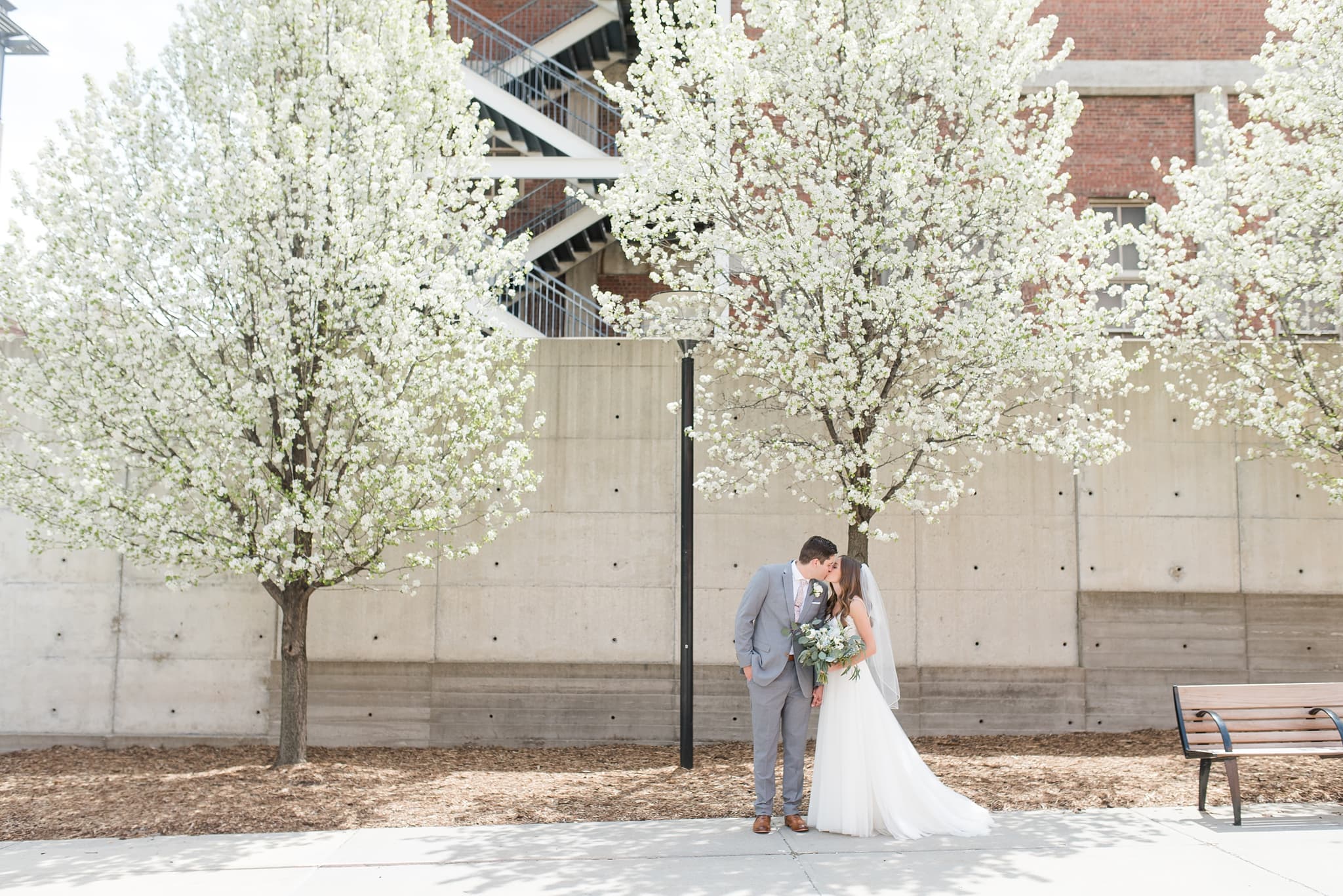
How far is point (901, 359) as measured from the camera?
908 centimetres

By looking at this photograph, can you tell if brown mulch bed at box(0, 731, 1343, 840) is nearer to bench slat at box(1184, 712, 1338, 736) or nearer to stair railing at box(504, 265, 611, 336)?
bench slat at box(1184, 712, 1338, 736)

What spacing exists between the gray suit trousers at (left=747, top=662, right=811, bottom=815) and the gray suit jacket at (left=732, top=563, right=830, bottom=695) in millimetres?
77

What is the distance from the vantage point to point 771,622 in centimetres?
698

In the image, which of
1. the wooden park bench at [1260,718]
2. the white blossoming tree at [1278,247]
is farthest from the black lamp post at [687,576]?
the white blossoming tree at [1278,247]

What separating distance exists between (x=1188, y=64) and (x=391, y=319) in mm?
14654

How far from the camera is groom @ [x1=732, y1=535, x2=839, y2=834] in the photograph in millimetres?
6879

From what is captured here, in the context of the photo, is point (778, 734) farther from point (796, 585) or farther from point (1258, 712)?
point (1258, 712)

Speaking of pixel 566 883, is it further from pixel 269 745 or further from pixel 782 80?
pixel 782 80

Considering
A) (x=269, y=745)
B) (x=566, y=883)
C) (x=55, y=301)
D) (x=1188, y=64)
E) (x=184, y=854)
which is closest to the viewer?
(x=566, y=883)

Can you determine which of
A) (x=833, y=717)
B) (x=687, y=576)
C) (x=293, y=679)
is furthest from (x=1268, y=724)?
(x=293, y=679)

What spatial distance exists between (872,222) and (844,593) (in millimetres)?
3880

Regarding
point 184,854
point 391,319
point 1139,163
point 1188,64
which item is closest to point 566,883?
point 184,854

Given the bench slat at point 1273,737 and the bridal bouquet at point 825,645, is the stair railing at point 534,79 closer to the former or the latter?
the bridal bouquet at point 825,645

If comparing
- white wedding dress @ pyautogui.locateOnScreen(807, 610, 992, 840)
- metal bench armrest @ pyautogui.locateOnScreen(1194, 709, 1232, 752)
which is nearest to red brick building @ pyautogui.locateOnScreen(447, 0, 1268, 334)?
white wedding dress @ pyautogui.locateOnScreen(807, 610, 992, 840)
